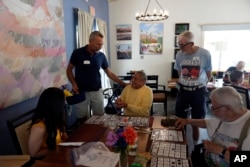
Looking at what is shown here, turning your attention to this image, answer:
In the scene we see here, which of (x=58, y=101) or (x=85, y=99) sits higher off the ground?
(x=58, y=101)

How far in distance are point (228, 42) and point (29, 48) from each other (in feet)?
17.3

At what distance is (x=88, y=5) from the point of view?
449cm

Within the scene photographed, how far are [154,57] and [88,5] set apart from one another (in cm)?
258

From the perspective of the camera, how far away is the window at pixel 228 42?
5.84 meters

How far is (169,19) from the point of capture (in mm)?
6059

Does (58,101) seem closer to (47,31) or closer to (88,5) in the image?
(47,31)

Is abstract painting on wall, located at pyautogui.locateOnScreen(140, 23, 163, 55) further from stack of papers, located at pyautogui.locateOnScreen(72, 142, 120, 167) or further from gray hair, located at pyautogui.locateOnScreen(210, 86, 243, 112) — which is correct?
stack of papers, located at pyautogui.locateOnScreen(72, 142, 120, 167)

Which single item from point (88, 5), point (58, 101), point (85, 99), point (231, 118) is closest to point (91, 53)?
point (85, 99)

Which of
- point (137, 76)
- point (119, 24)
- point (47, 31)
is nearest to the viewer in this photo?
point (137, 76)

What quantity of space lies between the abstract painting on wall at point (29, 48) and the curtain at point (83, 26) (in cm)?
70

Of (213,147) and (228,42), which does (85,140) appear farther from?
(228,42)

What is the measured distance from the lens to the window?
19.1 ft

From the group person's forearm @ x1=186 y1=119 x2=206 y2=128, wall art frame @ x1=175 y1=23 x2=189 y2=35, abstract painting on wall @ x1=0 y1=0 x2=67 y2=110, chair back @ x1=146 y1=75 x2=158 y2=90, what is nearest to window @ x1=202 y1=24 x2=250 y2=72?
wall art frame @ x1=175 y1=23 x2=189 y2=35

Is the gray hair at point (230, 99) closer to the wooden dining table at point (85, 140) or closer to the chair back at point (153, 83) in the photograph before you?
the wooden dining table at point (85, 140)
